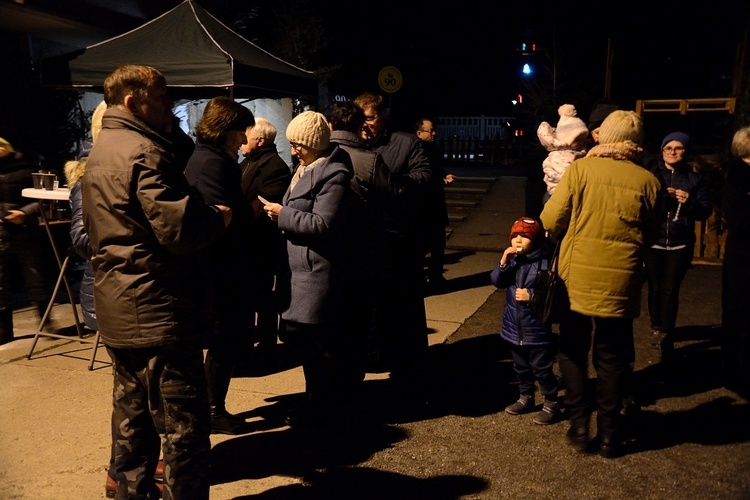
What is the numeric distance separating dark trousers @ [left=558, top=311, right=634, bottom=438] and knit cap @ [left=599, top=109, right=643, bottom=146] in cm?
99

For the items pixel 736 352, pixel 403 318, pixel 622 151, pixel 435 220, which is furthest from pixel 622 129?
pixel 435 220

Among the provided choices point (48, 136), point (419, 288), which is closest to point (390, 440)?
point (419, 288)

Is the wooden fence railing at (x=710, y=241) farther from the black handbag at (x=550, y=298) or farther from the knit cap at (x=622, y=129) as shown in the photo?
the black handbag at (x=550, y=298)

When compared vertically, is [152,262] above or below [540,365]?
above

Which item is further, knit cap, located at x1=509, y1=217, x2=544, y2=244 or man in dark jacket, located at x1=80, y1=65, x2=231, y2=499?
knit cap, located at x1=509, y1=217, x2=544, y2=244

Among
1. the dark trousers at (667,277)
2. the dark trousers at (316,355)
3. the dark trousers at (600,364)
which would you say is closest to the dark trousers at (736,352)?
the dark trousers at (667,277)

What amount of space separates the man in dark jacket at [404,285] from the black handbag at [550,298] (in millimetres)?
1060

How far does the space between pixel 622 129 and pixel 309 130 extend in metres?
1.71

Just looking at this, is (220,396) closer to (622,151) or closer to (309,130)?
(309,130)

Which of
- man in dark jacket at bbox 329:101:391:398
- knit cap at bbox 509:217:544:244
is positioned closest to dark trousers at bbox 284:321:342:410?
man in dark jacket at bbox 329:101:391:398

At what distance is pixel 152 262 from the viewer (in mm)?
2879

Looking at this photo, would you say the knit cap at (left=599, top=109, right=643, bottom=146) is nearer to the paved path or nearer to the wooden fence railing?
the paved path

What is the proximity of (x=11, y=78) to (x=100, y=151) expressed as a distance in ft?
22.8

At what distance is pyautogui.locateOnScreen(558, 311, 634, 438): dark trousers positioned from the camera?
13.0ft
